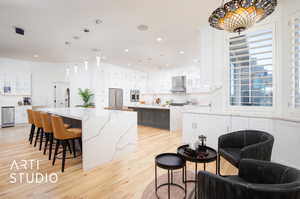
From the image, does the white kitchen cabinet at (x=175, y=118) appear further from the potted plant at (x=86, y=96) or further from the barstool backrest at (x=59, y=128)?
the potted plant at (x=86, y=96)

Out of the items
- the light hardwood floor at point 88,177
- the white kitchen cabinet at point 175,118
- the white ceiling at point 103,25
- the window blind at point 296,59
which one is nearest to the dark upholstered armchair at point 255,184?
the light hardwood floor at point 88,177

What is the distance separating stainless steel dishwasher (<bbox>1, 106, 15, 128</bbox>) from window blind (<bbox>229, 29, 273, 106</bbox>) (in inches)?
309

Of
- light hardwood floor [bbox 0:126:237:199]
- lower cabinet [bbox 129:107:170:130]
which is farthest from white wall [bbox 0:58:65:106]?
lower cabinet [bbox 129:107:170:130]

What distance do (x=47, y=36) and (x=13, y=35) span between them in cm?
85

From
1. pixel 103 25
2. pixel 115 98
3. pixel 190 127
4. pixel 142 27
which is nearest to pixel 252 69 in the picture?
pixel 190 127

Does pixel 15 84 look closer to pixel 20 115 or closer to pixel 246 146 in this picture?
pixel 20 115

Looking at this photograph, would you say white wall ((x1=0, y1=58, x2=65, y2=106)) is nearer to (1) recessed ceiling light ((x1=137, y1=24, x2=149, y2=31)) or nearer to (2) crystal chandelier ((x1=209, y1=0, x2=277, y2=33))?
(1) recessed ceiling light ((x1=137, y1=24, x2=149, y2=31))

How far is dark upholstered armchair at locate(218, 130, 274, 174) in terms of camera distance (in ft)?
5.57

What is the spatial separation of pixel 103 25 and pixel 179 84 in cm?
469

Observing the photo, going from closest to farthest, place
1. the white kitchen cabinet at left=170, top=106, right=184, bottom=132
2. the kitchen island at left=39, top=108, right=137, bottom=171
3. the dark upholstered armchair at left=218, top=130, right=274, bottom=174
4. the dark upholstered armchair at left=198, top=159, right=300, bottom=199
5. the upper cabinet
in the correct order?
the dark upholstered armchair at left=198, top=159, right=300, bottom=199, the dark upholstered armchair at left=218, top=130, right=274, bottom=174, the kitchen island at left=39, top=108, right=137, bottom=171, the white kitchen cabinet at left=170, top=106, right=184, bottom=132, the upper cabinet

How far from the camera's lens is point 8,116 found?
19.2 feet

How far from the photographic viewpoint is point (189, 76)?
7016 mm

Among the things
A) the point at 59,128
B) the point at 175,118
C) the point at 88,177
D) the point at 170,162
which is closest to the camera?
the point at 170,162

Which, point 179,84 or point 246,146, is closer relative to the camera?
point 246,146
